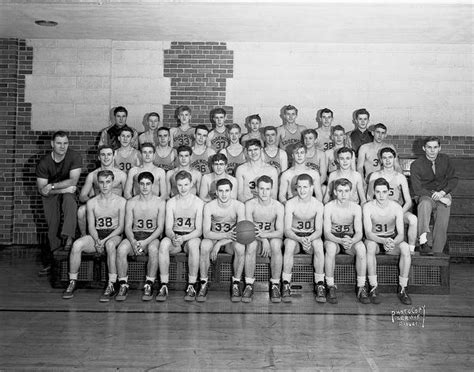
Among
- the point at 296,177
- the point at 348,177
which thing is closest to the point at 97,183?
the point at 296,177

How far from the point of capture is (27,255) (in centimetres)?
934

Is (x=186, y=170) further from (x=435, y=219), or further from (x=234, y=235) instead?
(x=435, y=219)

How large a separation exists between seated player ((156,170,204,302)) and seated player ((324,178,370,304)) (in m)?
1.57

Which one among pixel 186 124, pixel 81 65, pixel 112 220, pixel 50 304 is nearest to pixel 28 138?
pixel 81 65

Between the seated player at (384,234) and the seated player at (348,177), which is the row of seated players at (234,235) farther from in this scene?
the seated player at (348,177)

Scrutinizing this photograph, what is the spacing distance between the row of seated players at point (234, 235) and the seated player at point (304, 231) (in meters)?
0.01

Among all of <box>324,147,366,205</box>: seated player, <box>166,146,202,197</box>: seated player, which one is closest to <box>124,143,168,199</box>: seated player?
<box>166,146,202,197</box>: seated player

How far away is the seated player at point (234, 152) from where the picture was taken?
8.27 meters

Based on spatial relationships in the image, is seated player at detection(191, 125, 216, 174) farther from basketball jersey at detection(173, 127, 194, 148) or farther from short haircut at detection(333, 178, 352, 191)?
short haircut at detection(333, 178, 352, 191)

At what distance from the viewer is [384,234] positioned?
7.11 meters

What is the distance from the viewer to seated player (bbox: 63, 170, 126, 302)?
6.81 m

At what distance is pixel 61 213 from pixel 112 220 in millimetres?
1482

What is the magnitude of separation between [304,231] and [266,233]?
0.50 meters

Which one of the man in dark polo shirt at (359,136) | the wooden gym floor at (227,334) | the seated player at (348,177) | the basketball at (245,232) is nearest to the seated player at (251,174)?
the seated player at (348,177)
